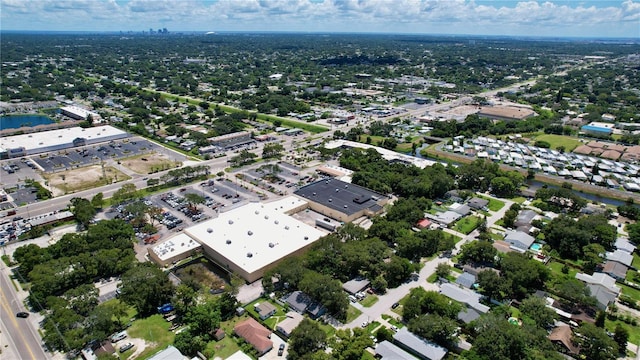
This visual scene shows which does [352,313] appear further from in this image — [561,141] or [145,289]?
[561,141]

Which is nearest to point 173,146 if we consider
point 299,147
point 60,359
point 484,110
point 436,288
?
point 299,147

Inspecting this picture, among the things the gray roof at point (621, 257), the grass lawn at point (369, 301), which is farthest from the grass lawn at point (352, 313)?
the gray roof at point (621, 257)

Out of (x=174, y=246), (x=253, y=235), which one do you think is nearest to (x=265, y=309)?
(x=253, y=235)

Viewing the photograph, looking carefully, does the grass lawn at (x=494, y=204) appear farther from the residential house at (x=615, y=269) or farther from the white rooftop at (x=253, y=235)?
the white rooftop at (x=253, y=235)

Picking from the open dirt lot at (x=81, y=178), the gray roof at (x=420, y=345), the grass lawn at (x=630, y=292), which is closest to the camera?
the gray roof at (x=420, y=345)

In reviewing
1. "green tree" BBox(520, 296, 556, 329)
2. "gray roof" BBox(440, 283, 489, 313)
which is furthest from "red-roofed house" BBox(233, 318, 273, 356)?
"green tree" BBox(520, 296, 556, 329)

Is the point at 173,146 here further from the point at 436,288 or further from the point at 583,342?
the point at 583,342
